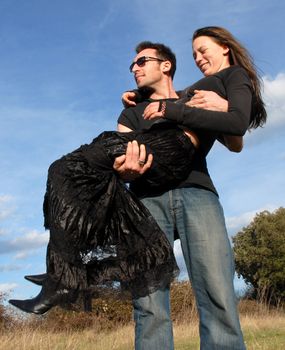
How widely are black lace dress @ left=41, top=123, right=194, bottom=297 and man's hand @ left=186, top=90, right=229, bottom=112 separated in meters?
0.18

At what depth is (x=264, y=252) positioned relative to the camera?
3095 centimetres

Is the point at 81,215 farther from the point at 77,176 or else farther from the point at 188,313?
the point at 188,313

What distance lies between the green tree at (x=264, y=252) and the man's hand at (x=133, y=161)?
27.5 meters

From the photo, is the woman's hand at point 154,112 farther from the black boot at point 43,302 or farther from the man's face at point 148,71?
the black boot at point 43,302

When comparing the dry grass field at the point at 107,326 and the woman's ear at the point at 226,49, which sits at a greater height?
the woman's ear at the point at 226,49

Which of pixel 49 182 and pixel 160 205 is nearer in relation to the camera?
pixel 49 182

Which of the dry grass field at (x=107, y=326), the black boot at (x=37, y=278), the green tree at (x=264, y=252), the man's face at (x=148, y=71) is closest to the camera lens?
the black boot at (x=37, y=278)

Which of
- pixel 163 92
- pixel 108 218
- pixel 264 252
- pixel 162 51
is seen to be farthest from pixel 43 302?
pixel 264 252

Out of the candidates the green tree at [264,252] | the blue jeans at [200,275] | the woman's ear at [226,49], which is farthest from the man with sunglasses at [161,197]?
the green tree at [264,252]

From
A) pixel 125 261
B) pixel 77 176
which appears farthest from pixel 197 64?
pixel 125 261

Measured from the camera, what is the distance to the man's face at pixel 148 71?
3518mm

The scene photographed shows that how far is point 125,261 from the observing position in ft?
9.48

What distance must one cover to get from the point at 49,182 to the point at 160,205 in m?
0.66

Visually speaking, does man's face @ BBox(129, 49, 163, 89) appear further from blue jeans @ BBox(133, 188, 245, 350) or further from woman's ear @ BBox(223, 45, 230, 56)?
blue jeans @ BBox(133, 188, 245, 350)
